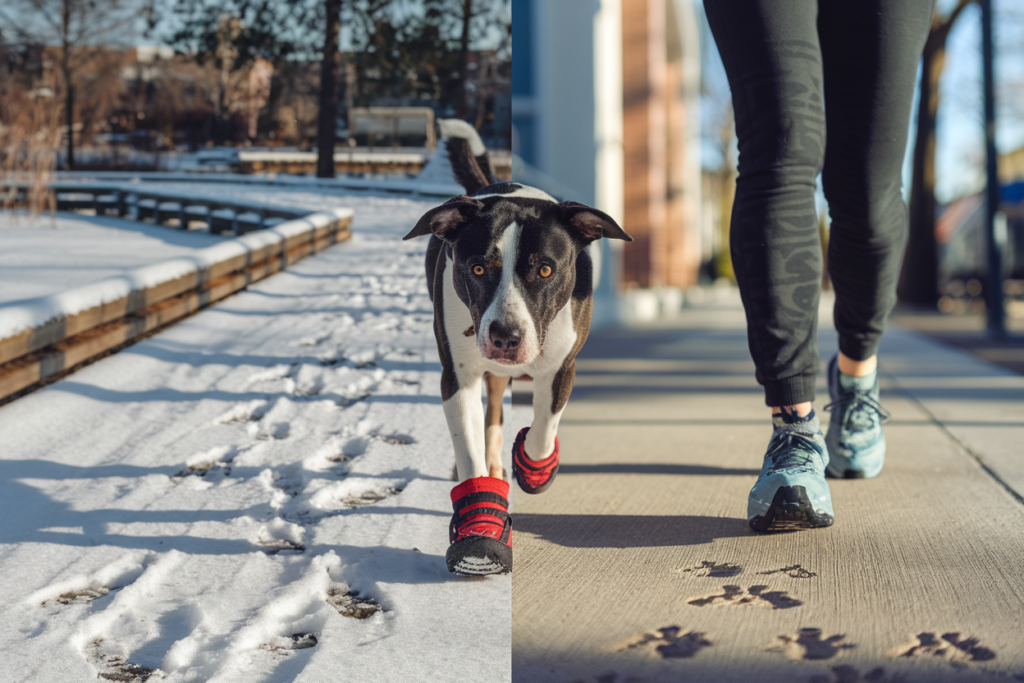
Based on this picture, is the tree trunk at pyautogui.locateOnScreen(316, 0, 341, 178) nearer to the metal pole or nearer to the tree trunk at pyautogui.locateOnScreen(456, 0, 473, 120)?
the tree trunk at pyautogui.locateOnScreen(456, 0, 473, 120)

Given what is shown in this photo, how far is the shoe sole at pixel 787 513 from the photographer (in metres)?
1.79

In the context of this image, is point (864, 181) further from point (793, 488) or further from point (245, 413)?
point (245, 413)

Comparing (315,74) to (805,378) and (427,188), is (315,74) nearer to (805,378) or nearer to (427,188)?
(427,188)

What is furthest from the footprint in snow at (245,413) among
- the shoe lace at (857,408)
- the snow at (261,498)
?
the shoe lace at (857,408)

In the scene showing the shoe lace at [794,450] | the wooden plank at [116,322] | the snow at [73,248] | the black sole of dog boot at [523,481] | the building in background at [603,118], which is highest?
the building in background at [603,118]

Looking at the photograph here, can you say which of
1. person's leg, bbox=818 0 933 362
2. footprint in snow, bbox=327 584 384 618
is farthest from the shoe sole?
footprint in snow, bbox=327 584 384 618

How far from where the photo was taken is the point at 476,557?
150 centimetres

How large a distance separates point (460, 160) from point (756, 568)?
1.05m

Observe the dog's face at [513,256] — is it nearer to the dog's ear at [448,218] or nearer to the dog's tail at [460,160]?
the dog's ear at [448,218]

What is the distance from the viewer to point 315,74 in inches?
77.5

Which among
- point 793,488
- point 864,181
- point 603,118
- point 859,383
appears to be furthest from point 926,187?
point 793,488

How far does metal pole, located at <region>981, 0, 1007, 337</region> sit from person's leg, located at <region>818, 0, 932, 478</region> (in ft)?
24.6

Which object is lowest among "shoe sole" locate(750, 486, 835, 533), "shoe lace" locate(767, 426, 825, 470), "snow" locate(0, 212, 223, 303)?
"shoe sole" locate(750, 486, 835, 533)

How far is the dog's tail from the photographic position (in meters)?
1.87
